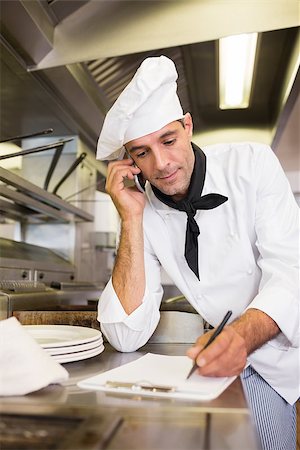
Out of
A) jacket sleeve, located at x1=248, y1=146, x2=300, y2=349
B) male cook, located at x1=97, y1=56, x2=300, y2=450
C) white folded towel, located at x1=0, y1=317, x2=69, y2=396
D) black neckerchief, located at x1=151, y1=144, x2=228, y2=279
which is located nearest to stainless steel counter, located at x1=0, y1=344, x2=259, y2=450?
white folded towel, located at x1=0, y1=317, x2=69, y2=396

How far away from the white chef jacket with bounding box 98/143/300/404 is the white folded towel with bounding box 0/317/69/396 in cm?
38

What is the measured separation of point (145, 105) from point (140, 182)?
0.26 metres

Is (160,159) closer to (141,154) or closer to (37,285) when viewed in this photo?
(141,154)

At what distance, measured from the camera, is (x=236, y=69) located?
2.39 meters

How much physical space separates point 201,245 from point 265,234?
20 cm

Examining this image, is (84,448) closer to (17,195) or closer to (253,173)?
(253,173)

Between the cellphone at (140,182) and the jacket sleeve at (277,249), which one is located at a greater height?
the cellphone at (140,182)

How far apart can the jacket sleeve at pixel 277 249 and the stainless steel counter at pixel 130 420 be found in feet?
1.00

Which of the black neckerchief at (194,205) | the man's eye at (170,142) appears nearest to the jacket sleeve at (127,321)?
the black neckerchief at (194,205)

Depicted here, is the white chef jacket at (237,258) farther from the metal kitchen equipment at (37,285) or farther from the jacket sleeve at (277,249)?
the metal kitchen equipment at (37,285)

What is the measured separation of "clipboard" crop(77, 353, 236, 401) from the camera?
0.62 metres

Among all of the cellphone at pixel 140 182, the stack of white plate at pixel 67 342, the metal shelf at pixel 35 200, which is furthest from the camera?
the metal shelf at pixel 35 200

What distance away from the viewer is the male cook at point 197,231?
1.08 metres

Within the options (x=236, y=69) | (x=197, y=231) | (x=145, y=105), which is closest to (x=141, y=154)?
(x=145, y=105)
